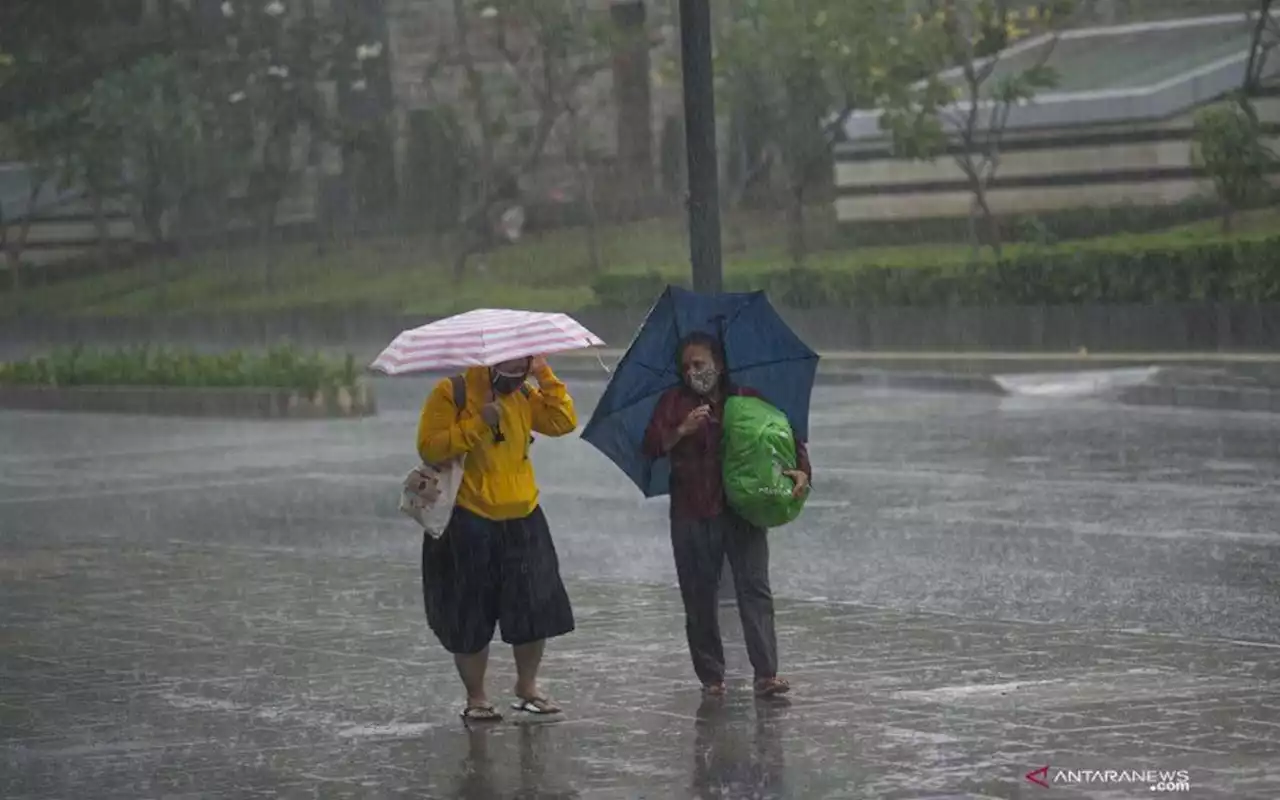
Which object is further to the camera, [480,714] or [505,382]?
[480,714]

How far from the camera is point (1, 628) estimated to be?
40.7 feet

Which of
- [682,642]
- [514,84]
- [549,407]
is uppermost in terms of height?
[514,84]

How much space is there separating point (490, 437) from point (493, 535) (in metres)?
0.37

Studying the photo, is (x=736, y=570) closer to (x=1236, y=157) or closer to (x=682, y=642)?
(x=682, y=642)

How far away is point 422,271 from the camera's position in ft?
169

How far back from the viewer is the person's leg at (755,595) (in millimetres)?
9391

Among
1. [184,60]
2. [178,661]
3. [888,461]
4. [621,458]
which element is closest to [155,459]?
[888,461]

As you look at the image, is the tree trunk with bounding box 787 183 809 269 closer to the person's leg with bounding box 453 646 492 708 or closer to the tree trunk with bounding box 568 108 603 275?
the tree trunk with bounding box 568 108 603 275

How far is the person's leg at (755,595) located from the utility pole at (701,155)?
2228mm

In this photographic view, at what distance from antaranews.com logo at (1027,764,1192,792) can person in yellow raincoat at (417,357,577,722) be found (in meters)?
2.23

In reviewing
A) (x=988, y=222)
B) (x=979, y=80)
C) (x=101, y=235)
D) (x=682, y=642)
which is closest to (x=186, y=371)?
(x=979, y=80)

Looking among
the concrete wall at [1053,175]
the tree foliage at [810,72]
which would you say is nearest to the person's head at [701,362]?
the concrete wall at [1053,175]

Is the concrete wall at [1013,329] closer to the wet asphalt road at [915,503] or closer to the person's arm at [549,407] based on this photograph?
the wet asphalt road at [915,503]

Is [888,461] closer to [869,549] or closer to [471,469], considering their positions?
[869,549]
